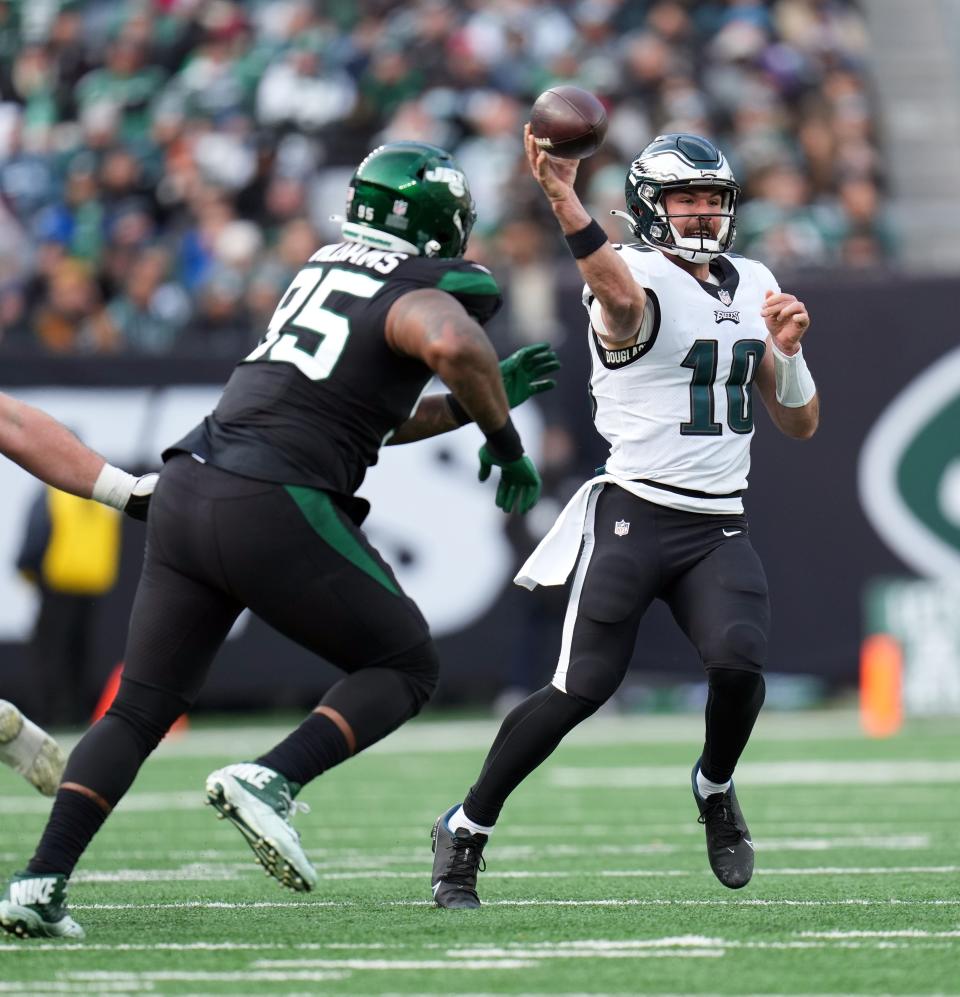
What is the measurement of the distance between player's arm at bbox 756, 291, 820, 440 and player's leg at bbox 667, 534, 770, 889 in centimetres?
41

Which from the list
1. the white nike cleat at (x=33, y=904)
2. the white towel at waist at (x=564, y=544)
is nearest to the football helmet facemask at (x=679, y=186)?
the white towel at waist at (x=564, y=544)

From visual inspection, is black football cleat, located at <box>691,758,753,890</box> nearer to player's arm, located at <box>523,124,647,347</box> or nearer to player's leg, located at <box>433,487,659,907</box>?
player's leg, located at <box>433,487,659,907</box>

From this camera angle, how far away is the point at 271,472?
15.1 feet

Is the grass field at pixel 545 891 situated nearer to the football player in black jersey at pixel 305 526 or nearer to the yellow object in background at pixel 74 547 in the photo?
the football player in black jersey at pixel 305 526

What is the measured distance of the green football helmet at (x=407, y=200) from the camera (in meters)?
4.85

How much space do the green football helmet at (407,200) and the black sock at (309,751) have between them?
3.69 feet

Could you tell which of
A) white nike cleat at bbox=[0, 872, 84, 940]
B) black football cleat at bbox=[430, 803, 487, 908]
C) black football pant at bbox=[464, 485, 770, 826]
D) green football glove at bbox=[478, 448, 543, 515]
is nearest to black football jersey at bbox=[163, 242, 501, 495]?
green football glove at bbox=[478, 448, 543, 515]

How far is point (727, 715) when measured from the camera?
5.37 metres

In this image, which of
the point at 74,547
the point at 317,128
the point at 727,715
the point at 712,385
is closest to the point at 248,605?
the point at 727,715

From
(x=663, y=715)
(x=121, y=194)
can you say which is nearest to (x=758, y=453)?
(x=663, y=715)

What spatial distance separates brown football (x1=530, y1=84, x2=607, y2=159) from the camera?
5.07m

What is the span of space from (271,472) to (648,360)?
1.30 meters

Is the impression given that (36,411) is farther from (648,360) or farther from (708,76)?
(708,76)

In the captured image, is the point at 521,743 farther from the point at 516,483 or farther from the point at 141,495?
the point at 141,495
